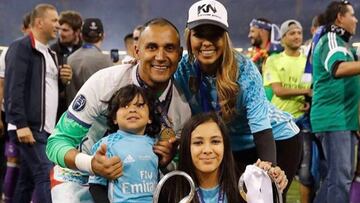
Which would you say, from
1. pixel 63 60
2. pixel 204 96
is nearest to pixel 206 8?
pixel 204 96

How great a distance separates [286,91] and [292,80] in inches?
4.5

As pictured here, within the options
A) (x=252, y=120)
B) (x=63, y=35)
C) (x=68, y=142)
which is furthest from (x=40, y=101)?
(x=252, y=120)

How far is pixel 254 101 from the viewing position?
2887mm

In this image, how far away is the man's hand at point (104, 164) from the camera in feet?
8.73

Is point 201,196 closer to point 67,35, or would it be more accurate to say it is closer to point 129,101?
point 129,101

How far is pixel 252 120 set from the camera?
2.88 metres

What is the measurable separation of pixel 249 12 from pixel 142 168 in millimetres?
9002

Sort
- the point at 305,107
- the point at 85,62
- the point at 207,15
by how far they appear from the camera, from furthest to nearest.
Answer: the point at 305,107 → the point at 85,62 → the point at 207,15

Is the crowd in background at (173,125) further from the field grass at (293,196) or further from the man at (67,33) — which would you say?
the field grass at (293,196)

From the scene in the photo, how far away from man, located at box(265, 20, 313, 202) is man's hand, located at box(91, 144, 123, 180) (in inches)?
126

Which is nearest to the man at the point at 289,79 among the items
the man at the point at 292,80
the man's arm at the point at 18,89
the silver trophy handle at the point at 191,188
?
the man at the point at 292,80

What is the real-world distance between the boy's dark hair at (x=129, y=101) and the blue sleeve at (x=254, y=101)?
14.8 inches

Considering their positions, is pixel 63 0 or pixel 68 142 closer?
pixel 68 142

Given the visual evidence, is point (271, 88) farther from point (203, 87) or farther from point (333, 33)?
point (203, 87)
